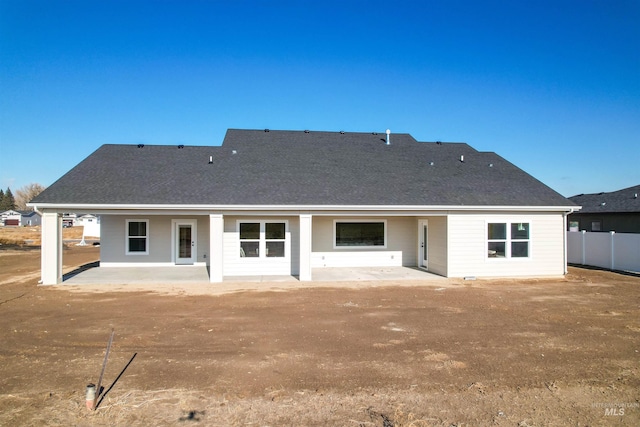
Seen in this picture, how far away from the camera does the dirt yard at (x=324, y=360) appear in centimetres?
469

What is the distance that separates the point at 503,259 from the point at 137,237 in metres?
14.9

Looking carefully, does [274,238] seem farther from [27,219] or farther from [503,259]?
[27,219]

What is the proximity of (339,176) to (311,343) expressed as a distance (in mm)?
10013

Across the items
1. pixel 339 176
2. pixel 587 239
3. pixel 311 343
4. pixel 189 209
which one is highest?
pixel 339 176

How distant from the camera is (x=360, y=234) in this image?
684 inches

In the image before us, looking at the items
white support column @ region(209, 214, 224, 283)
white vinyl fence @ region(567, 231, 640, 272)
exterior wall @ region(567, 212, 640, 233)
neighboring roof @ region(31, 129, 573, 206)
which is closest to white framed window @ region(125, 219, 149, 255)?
neighboring roof @ region(31, 129, 573, 206)

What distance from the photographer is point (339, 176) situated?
16.5 metres

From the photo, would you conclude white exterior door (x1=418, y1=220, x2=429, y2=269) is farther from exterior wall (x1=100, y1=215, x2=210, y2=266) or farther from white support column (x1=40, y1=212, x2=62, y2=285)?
white support column (x1=40, y1=212, x2=62, y2=285)

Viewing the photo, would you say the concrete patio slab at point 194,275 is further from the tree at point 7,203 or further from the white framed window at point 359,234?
the tree at point 7,203

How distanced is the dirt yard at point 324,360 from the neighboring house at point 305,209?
3.55 metres

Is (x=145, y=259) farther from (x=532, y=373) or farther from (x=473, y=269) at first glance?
(x=532, y=373)

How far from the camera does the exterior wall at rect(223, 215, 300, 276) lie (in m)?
15.4

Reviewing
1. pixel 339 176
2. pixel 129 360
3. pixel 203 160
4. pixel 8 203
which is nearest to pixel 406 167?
pixel 339 176

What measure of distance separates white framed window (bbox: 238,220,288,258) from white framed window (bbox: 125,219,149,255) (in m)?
4.82
